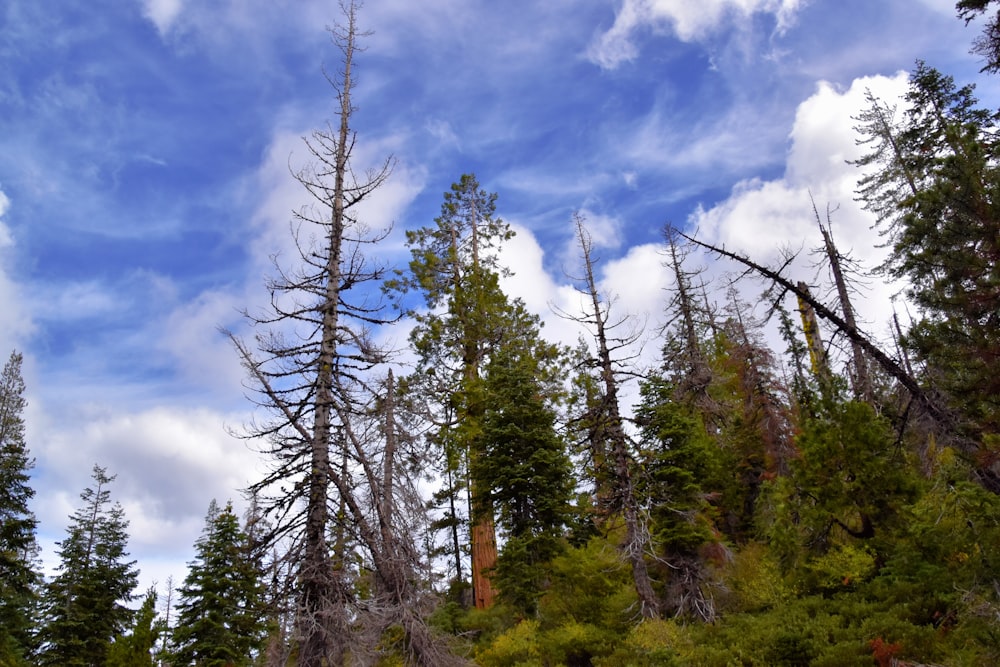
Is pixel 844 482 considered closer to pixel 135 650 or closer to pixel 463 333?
pixel 463 333

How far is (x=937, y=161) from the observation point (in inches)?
389

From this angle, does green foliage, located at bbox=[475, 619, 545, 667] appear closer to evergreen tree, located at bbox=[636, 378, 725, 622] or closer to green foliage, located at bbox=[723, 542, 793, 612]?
evergreen tree, located at bbox=[636, 378, 725, 622]

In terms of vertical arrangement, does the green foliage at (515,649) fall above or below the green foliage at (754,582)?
below

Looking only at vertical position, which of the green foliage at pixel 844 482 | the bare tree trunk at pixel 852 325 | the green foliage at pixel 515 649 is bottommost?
the green foliage at pixel 515 649

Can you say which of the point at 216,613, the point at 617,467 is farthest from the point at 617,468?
the point at 216,613

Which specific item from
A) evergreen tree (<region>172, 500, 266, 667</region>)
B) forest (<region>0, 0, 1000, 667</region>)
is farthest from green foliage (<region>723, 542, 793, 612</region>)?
evergreen tree (<region>172, 500, 266, 667</region>)

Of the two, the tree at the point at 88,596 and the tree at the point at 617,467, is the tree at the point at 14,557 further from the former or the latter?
the tree at the point at 617,467

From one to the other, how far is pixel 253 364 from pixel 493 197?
17.3 meters

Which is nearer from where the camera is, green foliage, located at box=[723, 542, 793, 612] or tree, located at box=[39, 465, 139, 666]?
green foliage, located at box=[723, 542, 793, 612]

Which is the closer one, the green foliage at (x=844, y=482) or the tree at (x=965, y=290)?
the tree at (x=965, y=290)

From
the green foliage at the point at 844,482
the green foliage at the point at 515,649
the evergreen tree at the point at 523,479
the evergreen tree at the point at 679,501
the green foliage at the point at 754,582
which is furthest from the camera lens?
the evergreen tree at the point at 523,479

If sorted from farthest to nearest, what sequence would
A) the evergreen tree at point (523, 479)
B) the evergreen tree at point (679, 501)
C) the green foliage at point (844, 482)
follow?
the evergreen tree at point (523, 479), the evergreen tree at point (679, 501), the green foliage at point (844, 482)

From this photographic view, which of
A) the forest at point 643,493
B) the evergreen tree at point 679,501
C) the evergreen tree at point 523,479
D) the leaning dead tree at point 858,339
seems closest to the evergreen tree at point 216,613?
the forest at point 643,493

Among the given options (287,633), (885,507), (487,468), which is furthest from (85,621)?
(885,507)
